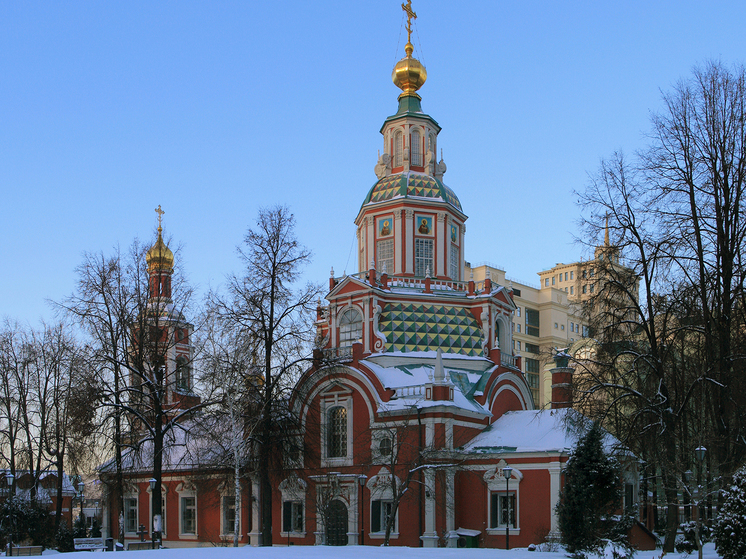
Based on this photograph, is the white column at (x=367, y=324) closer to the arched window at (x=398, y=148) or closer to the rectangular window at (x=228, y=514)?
the arched window at (x=398, y=148)

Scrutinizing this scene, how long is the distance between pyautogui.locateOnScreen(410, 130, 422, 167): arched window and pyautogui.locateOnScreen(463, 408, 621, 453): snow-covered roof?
1344 centimetres

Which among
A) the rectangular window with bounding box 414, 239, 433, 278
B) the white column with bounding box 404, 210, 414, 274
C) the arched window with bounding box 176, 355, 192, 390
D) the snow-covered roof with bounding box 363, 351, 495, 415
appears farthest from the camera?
the rectangular window with bounding box 414, 239, 433, 278

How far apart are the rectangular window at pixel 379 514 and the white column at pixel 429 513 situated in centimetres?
206

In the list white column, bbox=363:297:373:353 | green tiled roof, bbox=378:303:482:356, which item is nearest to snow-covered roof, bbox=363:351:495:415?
green tiled roof, bbox=378:303:482:356

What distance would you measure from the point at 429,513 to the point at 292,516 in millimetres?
7000

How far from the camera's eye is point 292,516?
36000 millimetres

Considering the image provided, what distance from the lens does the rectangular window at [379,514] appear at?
1316 inches

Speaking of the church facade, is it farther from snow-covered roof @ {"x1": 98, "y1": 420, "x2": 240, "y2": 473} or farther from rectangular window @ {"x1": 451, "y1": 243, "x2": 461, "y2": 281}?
snow-covered roof @ {"x1": 98, "y1": 420, "x2": 240, "y2": 473}

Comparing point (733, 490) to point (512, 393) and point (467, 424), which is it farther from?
point (512, 393)

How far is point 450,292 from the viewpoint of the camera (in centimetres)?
3828

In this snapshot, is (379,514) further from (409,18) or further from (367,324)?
(409,18)

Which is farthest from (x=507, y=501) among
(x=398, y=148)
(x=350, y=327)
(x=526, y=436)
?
(x=398, y=148)

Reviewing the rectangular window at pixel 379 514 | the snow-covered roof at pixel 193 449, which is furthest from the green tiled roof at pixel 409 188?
the rectangular window at pixel 379 514

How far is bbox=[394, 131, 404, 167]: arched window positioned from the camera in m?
42.0
